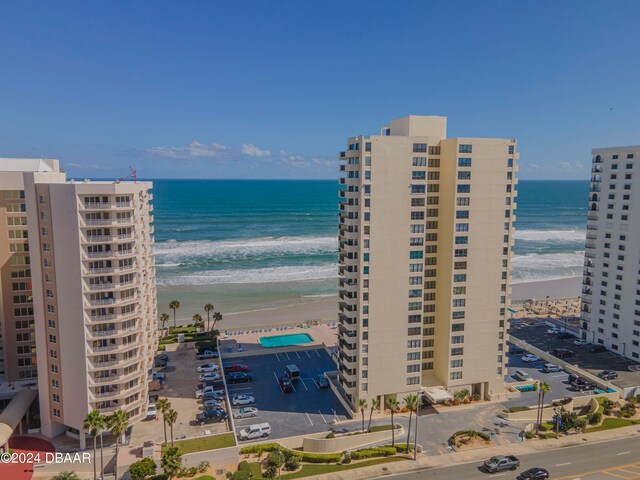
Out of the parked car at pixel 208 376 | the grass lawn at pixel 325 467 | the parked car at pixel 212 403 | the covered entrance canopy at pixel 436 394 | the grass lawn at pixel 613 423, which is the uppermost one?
the covered entrance canopy at pixel 436 394

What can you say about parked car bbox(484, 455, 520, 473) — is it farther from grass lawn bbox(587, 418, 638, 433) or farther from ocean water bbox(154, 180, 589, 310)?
ocean water bbox(154, 180, 589, 310)

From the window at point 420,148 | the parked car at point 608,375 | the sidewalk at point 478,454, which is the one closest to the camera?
the sidewalk at point 478,454

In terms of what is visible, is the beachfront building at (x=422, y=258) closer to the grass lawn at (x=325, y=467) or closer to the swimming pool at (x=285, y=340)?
the grass lawn at (x=325, y=467)

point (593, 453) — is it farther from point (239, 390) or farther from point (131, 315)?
point (131, 315)

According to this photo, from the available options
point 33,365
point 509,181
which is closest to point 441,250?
point 509,181

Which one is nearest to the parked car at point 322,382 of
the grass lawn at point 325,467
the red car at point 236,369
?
the red car at point 236,369

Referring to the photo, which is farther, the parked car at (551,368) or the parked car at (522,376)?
the parked car at (551,368)

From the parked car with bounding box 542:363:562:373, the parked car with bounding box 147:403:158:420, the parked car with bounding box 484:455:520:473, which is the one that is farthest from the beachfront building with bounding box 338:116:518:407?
the parked car with bounding box 147:403:158:420
